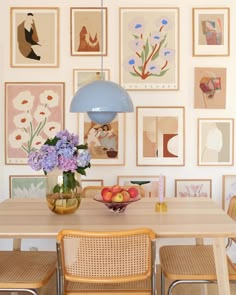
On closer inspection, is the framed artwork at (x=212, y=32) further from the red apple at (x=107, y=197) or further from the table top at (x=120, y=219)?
the red apple at (x=107, y=197)

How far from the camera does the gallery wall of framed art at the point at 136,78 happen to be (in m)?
3.37

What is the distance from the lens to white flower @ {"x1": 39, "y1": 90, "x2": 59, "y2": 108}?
11.1 ft

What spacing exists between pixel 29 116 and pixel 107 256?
189 centimetres

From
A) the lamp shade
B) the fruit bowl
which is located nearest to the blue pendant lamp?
the lamp shade

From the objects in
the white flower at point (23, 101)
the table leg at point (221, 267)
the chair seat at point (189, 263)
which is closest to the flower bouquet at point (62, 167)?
the chair seat at point (189, 263)

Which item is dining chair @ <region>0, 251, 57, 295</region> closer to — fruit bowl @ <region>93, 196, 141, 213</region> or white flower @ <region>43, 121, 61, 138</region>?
fruit bowl @ <region>93, 196, 141, 213</region>

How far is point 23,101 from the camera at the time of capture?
3408mm

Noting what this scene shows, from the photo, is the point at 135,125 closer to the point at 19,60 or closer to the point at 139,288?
the point at 19,60

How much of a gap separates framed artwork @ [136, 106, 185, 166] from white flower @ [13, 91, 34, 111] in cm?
84

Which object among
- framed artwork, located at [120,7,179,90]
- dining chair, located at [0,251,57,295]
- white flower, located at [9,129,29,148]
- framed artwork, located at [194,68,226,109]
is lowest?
dining chair, located at [0,251,57,295]

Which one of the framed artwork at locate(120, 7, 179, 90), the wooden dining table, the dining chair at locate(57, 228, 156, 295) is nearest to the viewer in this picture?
the dining chair at locate(57, 228, 156, 295)

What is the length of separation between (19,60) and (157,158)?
1316 mm

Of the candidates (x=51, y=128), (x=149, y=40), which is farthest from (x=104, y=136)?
(x=149, y=40)

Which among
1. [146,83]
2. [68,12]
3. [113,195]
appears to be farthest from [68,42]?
[113,195]
